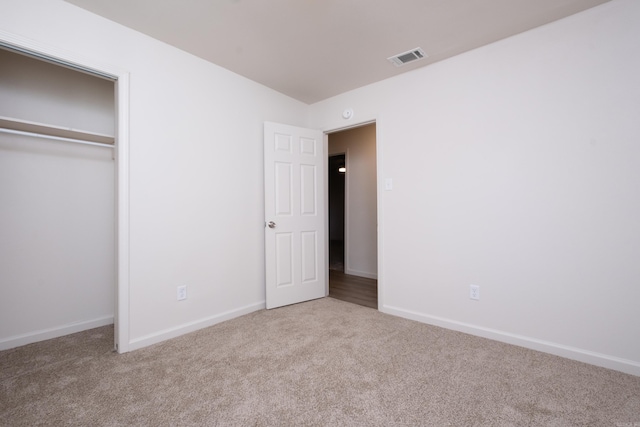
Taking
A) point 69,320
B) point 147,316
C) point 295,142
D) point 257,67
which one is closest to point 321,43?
point 257,67

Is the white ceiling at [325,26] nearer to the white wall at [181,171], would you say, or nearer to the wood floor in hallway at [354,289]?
the white wall at [181,171]

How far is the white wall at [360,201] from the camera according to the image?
473 centimetres

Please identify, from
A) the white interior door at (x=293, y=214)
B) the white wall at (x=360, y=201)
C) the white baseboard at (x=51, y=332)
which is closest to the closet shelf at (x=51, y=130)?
the white interior door at (x=293, y=214)

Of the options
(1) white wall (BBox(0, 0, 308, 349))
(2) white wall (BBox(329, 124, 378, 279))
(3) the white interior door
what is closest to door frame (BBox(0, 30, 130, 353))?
(1) white wall (BBox(0, 0, 308, 349))

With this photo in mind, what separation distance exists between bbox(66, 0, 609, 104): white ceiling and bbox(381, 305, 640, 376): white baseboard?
2.46 meters

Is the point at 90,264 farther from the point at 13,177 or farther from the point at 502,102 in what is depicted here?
the point at 502,102

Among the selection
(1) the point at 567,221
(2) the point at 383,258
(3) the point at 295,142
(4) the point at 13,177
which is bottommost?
(2) the point at 383,258

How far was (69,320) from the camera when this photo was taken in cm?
262

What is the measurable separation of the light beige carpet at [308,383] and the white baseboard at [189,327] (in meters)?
0.08

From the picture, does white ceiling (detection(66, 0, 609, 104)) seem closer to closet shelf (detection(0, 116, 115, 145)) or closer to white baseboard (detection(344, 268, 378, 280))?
closet shelf (detection(0, 116, 115, 145))

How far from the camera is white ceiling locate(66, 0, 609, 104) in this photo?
6.61 ft

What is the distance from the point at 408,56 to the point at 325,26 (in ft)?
2.91

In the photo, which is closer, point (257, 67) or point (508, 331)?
point (508, 331)

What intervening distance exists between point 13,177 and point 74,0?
1480 mm
